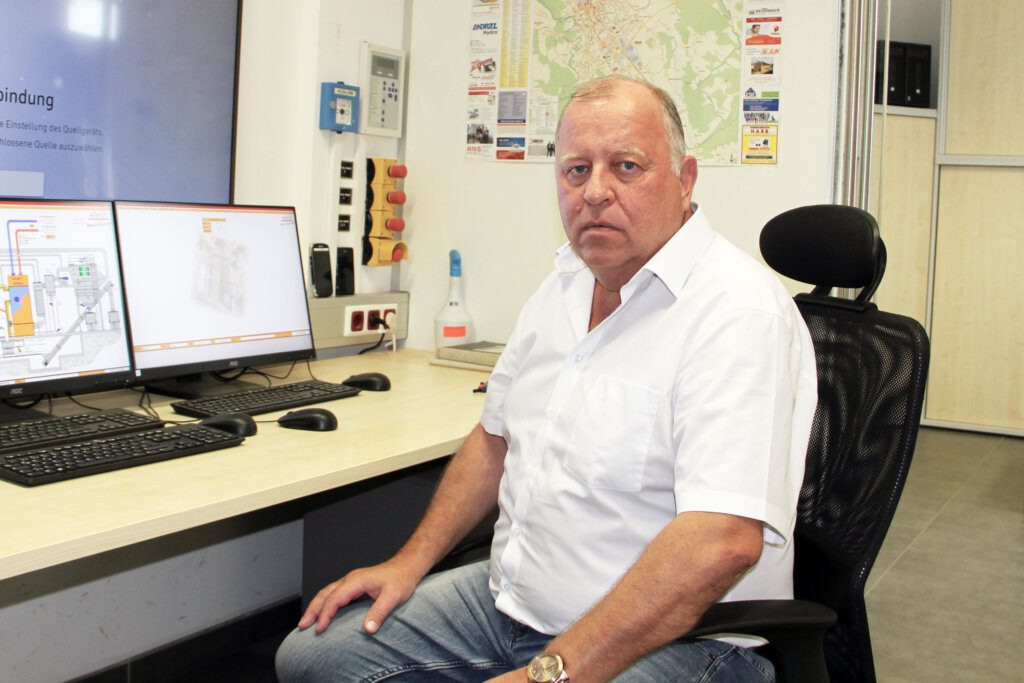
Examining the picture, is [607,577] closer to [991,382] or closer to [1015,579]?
[1015,579]

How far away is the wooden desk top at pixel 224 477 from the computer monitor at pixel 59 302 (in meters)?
0.13

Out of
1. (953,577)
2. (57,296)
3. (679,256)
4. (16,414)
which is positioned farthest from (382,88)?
(953,577)

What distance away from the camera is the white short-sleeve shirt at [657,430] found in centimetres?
134

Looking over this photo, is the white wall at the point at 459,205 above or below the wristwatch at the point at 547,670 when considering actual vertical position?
above

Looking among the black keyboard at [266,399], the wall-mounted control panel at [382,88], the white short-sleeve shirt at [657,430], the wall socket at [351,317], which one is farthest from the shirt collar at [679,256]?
the wall-mounted control panel at [382,88]

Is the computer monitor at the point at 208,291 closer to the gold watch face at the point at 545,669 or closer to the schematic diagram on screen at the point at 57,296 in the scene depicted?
the schematic diagram on screen at the point at 57,296

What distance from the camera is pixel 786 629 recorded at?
49.9 inches

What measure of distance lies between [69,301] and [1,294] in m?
0.13

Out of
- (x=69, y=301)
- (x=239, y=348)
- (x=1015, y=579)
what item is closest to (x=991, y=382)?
(x=1015, y=579)

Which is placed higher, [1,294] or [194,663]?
[1,294]

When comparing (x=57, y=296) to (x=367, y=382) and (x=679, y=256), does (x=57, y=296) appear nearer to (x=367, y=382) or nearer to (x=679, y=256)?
(x=367, y=382)

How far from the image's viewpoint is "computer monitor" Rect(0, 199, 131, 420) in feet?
6.16

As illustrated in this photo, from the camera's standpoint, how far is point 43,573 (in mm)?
2275

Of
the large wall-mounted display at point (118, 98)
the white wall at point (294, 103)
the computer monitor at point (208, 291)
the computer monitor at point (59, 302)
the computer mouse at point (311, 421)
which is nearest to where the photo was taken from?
the computer monitor at point (59, 302)
